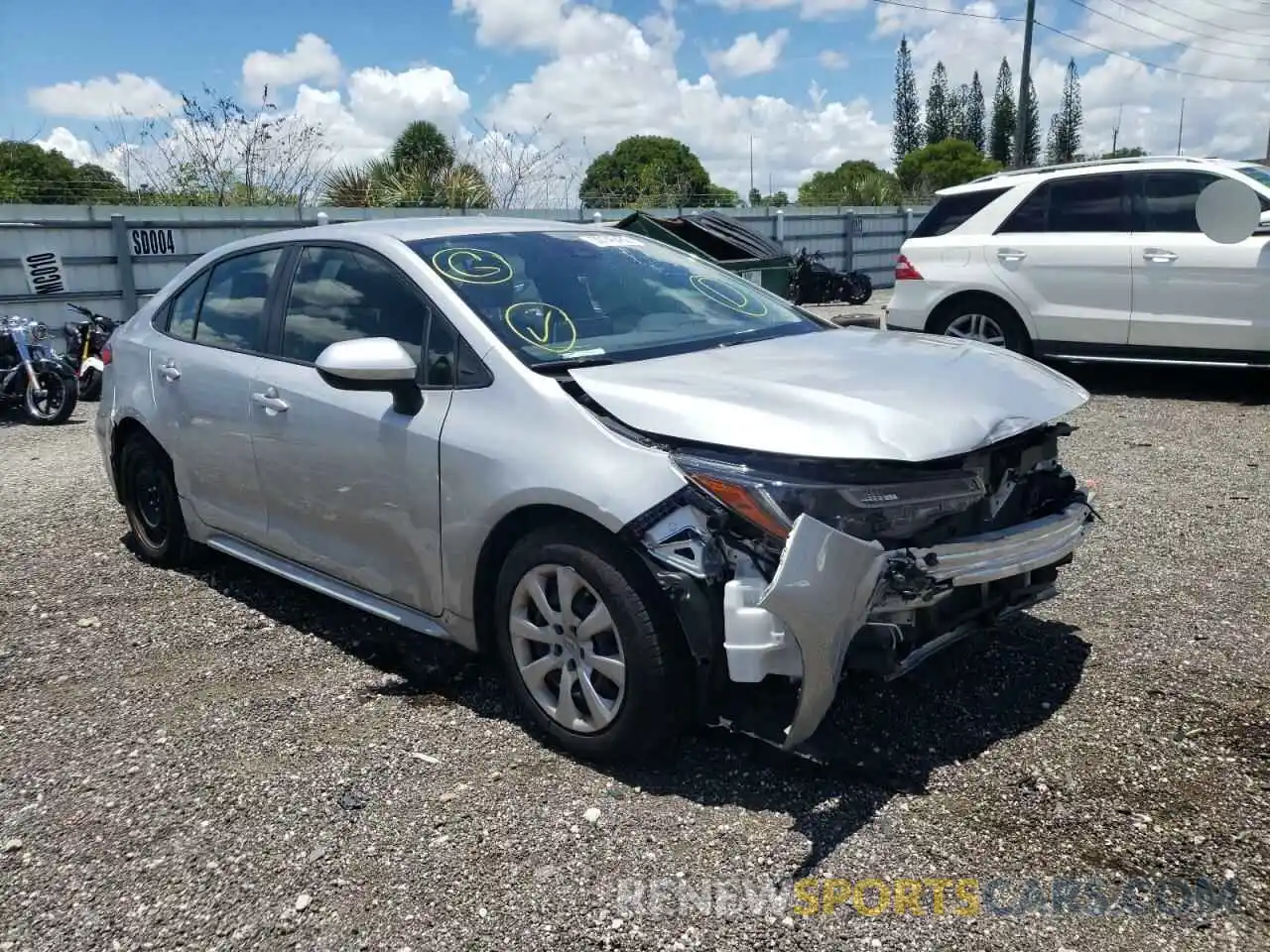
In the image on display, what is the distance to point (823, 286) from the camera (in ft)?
61.6

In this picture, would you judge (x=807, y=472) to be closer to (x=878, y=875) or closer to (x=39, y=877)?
(x=878, y=875)

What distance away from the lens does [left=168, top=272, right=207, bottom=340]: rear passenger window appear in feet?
16.0

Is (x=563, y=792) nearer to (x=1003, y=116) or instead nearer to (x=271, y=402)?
(x=271, y=402)

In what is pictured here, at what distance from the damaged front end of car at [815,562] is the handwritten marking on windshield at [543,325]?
74cm

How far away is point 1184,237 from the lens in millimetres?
8273

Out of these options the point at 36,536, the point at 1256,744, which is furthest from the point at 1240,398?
the point at 36,536

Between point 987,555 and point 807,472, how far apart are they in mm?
597

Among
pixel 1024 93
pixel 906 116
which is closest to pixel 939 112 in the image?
pixel 906 116

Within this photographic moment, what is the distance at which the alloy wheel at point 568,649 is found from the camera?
308 cm

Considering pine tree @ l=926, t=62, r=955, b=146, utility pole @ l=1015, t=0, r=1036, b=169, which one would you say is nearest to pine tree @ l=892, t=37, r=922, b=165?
pine tree @ l=926, t=62, r=955, b=146

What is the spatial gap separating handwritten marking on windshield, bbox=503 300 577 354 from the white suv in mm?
6304

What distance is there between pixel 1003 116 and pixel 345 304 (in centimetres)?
8675

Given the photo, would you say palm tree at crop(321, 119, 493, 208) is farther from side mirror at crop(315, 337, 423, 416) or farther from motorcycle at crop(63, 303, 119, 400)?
side mirror at crop(315, 337, 423, 416)

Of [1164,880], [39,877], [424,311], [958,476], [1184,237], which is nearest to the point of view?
[1164,880]
